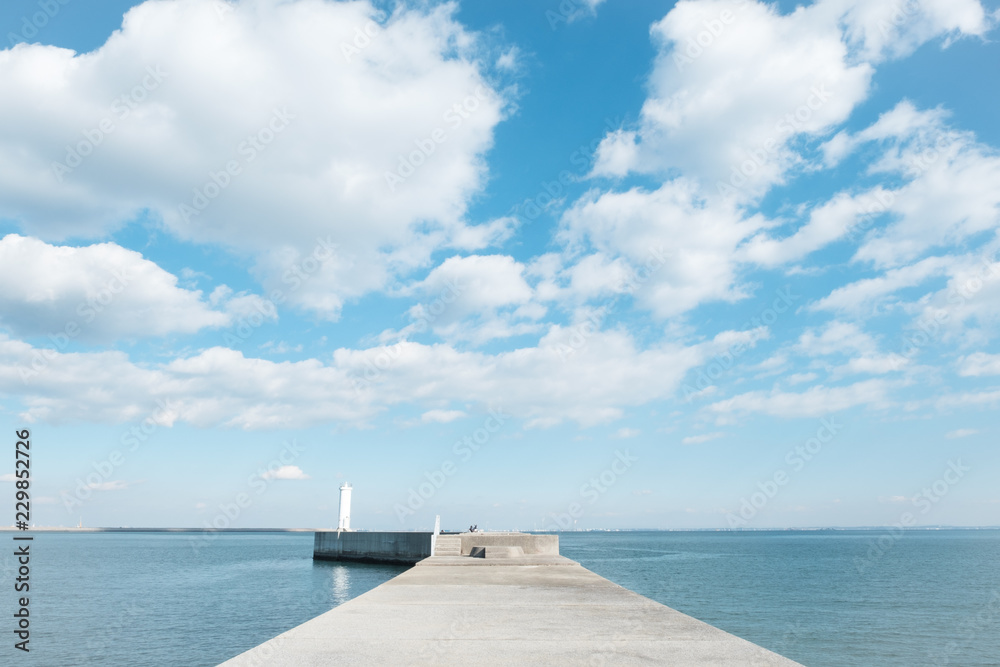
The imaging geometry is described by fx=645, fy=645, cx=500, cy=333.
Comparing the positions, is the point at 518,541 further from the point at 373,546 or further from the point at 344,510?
the point at 344,510

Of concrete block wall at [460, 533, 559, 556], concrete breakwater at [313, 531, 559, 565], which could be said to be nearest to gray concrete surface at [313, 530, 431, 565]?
concrete breakwater at [313, 531, 559, 565]

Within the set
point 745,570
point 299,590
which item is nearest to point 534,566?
point 299,590

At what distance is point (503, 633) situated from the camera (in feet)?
28.2

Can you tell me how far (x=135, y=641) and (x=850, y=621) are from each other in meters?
28.0

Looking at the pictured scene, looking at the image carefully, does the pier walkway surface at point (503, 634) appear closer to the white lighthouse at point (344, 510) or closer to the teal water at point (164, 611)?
the teal water at point (164, 611)

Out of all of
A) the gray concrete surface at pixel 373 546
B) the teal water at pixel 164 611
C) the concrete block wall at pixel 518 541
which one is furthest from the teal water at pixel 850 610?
the teal water at pixel 164 611

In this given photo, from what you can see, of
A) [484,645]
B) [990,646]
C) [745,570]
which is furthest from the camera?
[745,570]

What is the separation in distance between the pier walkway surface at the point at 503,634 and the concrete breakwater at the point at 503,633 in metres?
0.01

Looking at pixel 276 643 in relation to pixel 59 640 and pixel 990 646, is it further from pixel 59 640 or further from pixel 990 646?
pixel 990 646

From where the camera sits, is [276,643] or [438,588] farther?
[438,588]

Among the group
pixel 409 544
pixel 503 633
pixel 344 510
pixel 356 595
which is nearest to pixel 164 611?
pixel 356 595

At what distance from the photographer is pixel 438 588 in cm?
1432

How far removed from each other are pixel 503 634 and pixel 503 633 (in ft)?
0.24

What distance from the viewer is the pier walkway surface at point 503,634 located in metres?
7.03
